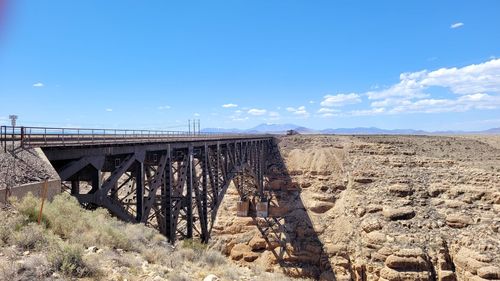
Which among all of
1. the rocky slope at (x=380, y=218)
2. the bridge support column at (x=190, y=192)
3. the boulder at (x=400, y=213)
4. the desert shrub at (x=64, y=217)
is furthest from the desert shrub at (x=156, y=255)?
the boulder at (x=400, y=213)

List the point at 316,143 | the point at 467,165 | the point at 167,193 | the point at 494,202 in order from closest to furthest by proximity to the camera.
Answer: the point at 167,193
the point at 494,202
the point at 467,165
the point at 316,143

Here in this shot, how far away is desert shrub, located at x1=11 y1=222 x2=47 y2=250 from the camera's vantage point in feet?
28.1

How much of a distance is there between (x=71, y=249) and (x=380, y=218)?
35.4 meters

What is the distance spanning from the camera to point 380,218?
3878 cm

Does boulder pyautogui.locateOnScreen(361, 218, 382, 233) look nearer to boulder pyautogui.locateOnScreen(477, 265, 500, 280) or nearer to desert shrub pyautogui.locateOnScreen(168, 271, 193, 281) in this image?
boulder pyautogui.locateOnScreen(477, 265, 500, 280)

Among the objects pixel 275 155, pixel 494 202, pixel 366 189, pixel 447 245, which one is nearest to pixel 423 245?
pixel 447 245

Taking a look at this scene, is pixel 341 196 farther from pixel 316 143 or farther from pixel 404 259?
pixel 316 143

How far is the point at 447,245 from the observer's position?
109 ft

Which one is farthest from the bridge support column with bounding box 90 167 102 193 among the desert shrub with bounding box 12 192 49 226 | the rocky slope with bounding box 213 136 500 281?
the rocky slope with bounding box 213 136 500 281

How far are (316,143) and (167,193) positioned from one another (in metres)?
50.6

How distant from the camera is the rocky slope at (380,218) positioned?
3198cm

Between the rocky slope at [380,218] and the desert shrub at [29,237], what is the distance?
2912 centimetres

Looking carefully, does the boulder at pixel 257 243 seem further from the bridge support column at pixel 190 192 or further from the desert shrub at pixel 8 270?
the desert shrub at pixel 8 270

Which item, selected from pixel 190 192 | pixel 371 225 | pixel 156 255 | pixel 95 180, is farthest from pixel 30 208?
pixel 371 225
